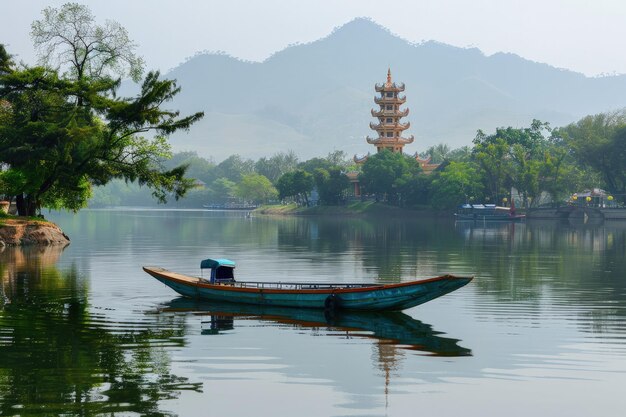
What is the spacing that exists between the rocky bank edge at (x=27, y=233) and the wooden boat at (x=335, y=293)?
3129cm

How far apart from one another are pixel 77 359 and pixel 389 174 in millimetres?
128611

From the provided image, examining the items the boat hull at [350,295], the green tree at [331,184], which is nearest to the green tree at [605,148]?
the green tree at [331,184]

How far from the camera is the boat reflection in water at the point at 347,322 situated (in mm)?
25250

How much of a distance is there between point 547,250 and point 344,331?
135 ft

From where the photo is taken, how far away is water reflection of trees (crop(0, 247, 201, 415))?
1830cm

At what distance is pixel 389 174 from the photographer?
150 meters

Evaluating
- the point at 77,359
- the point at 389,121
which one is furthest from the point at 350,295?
the point at 389,121

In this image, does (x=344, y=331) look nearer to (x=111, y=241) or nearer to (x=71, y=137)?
(x=71, y=137)

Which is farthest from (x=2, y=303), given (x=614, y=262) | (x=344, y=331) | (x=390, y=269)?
(x=614, y=262)

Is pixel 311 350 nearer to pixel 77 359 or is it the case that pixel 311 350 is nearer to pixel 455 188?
pixel 77 359

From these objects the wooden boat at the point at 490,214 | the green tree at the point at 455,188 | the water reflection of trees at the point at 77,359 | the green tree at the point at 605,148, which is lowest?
the water reflection of trees at the point at 77,359

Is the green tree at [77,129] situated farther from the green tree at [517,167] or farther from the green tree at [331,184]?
the green tree at [331,184]

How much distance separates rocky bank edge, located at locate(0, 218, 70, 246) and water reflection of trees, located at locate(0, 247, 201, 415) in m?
26.6

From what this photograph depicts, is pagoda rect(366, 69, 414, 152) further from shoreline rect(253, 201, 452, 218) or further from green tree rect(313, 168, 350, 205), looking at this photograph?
shoreline rect(253, 201, 452, 218)
